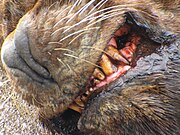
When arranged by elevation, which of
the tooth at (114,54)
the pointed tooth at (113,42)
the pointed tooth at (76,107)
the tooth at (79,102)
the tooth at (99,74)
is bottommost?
the pointed tooth at (76,107)

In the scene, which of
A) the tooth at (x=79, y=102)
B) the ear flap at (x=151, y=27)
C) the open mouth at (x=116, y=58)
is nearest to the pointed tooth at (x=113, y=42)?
the open mouth at (x=116, y=58)

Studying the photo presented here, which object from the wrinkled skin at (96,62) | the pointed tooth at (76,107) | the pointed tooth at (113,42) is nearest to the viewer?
the wrinkled skin at (96,62)

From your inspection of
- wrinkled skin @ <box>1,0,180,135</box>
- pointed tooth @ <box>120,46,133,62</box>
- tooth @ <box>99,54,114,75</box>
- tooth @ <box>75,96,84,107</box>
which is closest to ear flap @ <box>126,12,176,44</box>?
wrinkled skin @ <box>1,0,180,135</box>

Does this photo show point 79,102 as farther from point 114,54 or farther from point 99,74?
point 114,54

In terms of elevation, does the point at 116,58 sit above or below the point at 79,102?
above

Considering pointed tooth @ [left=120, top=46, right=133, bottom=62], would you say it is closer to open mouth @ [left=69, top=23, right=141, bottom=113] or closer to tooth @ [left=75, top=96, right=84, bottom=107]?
open mouth @ [left=69, top=23, right=141, bottom=113]

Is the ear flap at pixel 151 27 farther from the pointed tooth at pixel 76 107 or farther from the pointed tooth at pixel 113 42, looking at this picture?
the pointed tooth at pixel 76 107

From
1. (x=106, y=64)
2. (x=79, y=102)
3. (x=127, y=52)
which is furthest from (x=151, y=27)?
(x=79, y=102)
